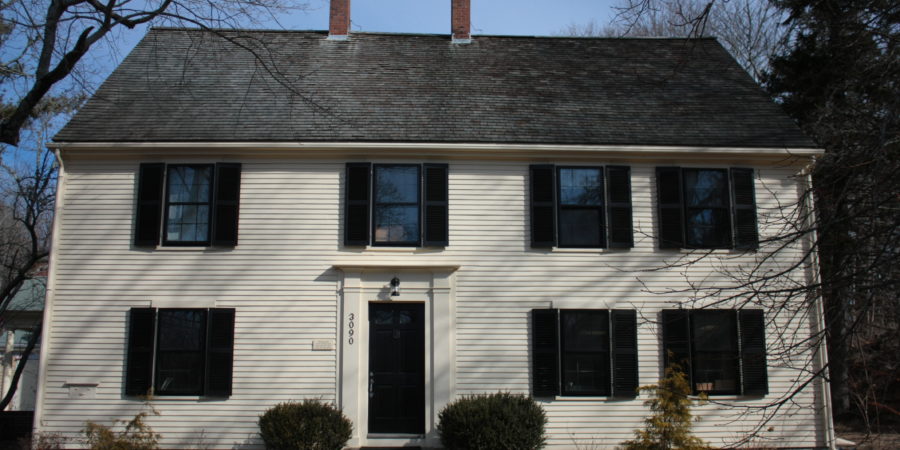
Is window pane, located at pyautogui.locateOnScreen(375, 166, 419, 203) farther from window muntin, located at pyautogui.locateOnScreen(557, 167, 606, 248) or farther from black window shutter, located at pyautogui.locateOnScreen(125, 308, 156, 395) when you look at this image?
black window shutter, located at pyautogui.locateOnScreen(125, 308, 156, 395)

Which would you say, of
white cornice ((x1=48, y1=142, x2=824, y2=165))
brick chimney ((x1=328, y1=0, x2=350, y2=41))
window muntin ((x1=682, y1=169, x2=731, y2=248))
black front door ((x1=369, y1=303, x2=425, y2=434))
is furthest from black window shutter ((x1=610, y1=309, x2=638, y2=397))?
brick chimney ((x1=328, y1=0, x2=350, y2=41))

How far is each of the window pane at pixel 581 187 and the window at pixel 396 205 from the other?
6.63 feet

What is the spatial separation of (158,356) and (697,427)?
8.68 meters

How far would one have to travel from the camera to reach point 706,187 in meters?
11.4

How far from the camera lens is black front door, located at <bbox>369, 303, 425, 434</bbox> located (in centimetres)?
1065

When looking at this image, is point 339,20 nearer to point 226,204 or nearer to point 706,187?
point 226,204

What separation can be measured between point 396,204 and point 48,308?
5.81 m

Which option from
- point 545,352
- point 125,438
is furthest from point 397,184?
point 125,438

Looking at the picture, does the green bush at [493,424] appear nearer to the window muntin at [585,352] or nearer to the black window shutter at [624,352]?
the window muntin at [585,352]

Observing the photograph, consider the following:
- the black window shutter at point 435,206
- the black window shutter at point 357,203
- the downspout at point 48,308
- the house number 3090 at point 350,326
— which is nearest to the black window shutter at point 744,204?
the black window shutter at point 435,206

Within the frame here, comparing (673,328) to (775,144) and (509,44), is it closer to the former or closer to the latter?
(775,144)

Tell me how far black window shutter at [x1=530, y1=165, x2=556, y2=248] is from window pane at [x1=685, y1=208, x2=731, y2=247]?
7.55ft

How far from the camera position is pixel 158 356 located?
10.6 meters

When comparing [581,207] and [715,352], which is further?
[581,207]
